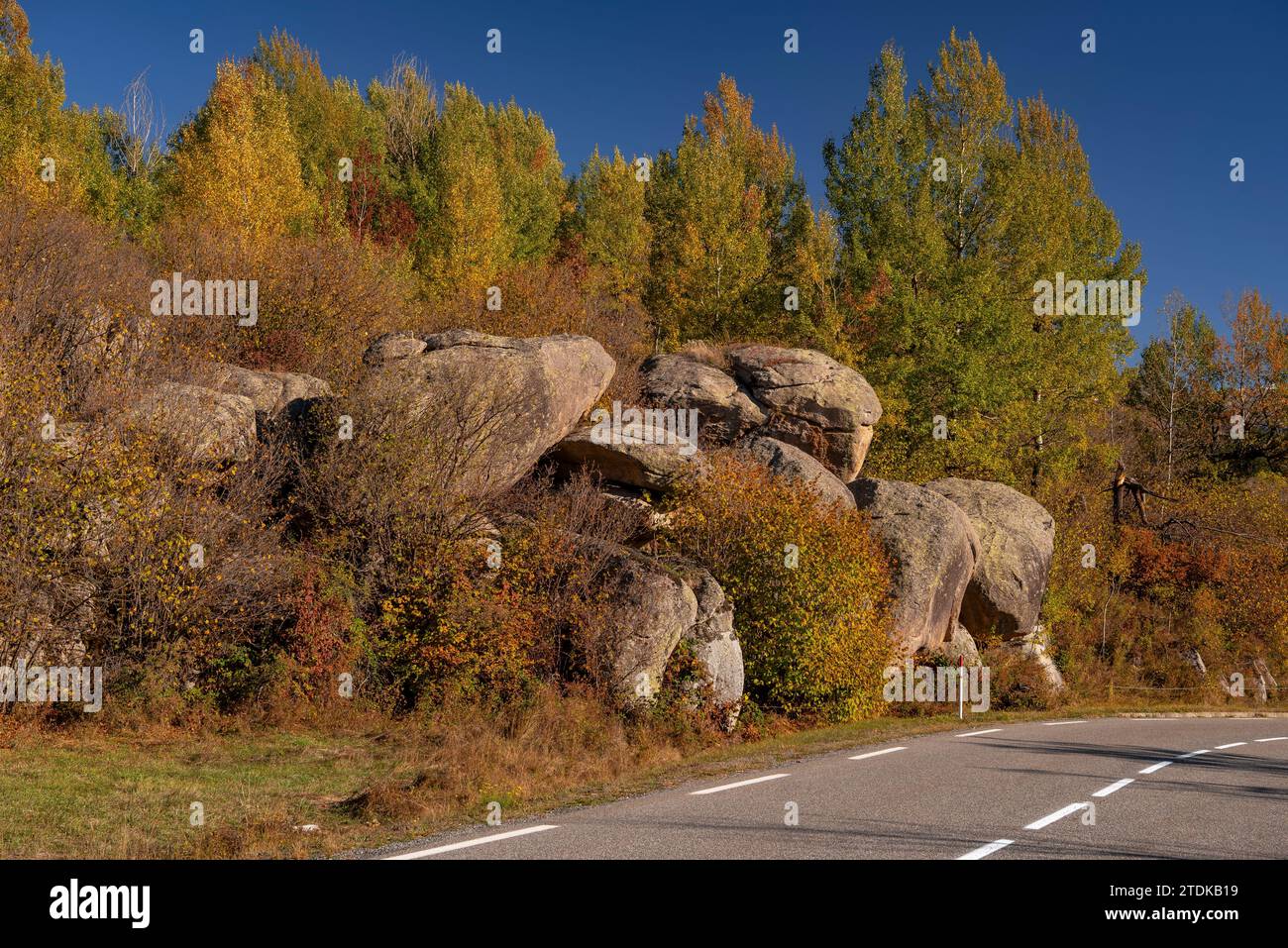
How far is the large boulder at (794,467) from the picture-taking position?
24.2 meters

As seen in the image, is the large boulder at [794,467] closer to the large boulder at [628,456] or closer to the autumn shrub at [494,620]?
the large boulder at [628,456]

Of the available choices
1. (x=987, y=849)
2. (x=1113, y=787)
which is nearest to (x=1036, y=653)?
(x=1113, y=787)

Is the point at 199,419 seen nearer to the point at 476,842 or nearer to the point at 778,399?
the point at 476,842

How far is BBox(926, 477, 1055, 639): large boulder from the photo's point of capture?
28.2 m

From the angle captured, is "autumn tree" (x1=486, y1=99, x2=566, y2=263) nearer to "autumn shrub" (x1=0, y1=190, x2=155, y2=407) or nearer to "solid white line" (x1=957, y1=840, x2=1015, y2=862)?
"autumn shrub" (x1=0, y1=190, x2=155, y2=407)

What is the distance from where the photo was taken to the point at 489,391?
67.2 ft

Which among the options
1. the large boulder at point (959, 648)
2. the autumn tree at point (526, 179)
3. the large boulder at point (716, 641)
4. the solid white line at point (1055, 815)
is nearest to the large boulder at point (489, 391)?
the large boulder at point (716, 641)

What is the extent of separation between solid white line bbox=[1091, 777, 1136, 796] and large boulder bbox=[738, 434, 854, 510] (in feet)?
37.5

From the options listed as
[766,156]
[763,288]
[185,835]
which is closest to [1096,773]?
[185,835]

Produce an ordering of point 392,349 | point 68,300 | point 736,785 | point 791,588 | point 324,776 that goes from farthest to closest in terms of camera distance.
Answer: point 392,349, point 791,588, point 68,300, point 324,776, point 736,785

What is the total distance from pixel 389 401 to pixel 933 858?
13.7m

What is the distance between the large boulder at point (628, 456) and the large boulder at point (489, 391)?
1.68 feet

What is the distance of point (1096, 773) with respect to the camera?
43.3 feet

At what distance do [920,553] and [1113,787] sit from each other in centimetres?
1279
